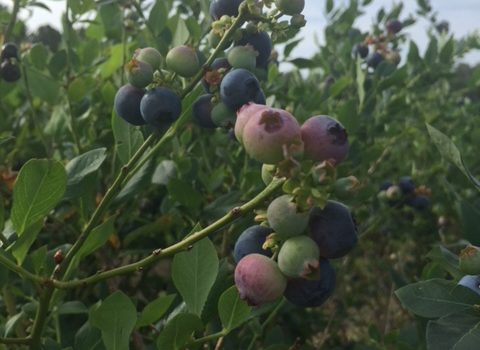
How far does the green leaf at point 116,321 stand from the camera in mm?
902

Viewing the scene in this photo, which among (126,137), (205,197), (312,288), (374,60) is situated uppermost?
(126,137)

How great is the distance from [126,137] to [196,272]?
295 mm

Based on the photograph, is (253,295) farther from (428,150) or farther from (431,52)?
(428,150)

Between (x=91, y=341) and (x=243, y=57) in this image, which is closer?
(x=243, y=57)

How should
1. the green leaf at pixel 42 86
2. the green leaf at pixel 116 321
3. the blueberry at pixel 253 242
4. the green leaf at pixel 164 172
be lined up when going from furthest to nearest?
1. the green leaf at pixel 42 86
2. the green leaf at pixel 164 172
3. the green leaf at pixel 116 321
4. the blueberry at pixel 253 242

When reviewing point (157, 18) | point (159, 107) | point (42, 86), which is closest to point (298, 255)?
point (159, 107)

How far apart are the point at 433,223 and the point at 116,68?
6.25 feet

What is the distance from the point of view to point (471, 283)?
2.93 ft

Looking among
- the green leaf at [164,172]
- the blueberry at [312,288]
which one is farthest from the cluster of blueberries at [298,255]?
the green leaf at [164,172]

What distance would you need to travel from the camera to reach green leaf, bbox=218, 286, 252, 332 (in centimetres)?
91

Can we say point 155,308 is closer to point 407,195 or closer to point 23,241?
point 23,241

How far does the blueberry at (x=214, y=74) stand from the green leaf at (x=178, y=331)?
0.35 metres

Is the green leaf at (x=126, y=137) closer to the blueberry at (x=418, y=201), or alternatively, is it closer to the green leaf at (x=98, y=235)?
the green leaf at (x=98, y=235)

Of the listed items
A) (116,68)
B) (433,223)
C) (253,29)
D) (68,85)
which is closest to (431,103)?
(433,223)
